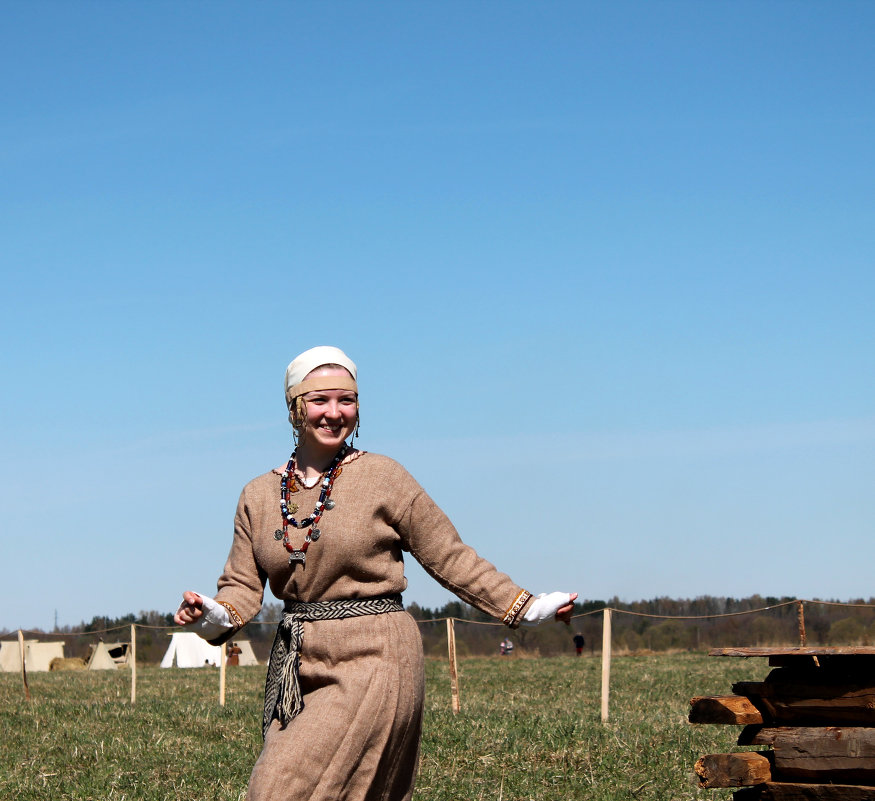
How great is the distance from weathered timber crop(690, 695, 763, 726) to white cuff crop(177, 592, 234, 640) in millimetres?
2358

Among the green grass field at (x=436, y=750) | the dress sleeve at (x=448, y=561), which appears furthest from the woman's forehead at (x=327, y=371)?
the green grass field at (x=436, y=750)

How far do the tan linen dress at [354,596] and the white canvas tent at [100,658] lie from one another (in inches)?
1202

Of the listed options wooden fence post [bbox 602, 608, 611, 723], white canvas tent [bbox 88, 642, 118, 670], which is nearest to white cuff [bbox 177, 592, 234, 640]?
wooden fence post [bbox 602, 608, 611, 723]

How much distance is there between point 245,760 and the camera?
852 cm

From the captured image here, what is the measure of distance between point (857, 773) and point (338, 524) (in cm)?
272

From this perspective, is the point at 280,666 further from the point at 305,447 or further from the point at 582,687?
the point at 582,687

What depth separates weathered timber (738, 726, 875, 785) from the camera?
16.6ft

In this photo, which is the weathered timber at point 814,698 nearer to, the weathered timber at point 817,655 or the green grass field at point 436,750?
the weathered timber at point 817,655

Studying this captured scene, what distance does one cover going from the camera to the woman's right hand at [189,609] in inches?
157

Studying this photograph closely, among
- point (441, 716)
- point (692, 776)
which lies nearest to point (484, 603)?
point (692, 776)

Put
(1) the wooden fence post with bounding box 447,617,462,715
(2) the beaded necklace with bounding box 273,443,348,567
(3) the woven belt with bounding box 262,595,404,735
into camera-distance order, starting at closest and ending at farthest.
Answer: (3) the woven belt with bounding box 262,595,404,735, (2) the beaded necklace with bounding box 273,443,348,567, (1) the wooden fence post with bounding box 447,617,462,715

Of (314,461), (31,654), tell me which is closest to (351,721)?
(314,461)

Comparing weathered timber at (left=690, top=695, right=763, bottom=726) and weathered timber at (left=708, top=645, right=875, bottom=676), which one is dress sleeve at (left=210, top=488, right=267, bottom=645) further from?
weathered timber at (left=690, top=695, right=763, bottom=726)

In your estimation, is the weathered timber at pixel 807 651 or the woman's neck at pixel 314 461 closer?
the woman's neck at pixel 314 461
